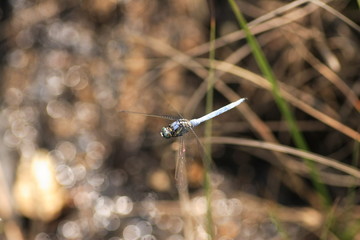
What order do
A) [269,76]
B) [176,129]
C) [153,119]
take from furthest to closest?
1. [153,119]
2. [176,129]
3. [269,76]

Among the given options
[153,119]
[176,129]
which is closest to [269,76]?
[176,129]

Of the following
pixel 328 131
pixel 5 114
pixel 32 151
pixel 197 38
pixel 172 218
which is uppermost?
pixel 197 38

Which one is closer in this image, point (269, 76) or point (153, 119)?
point (269, 76)

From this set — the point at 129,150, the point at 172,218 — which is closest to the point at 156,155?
the point at 129,150

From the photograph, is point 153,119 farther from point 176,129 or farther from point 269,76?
point 269,76

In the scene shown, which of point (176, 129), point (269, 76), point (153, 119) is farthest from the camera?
point (153, 119)

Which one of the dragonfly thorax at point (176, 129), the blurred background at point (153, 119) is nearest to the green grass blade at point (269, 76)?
the dragonfly thorax at point (176, 129)

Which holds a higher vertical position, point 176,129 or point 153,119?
point 153,119

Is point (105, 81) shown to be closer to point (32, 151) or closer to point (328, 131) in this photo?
point (32, 151)

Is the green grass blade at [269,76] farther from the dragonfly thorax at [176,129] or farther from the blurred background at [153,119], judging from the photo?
the blurred background at [153,119]
